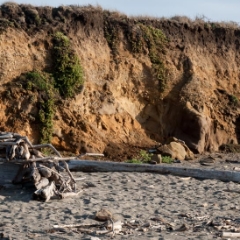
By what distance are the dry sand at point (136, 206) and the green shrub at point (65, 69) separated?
583cm

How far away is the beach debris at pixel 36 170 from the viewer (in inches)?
373

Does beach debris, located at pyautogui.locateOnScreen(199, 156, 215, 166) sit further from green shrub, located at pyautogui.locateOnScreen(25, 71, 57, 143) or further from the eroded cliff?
green shrub, located at pyautogui.locateOnScreen(25, 71, 57, 143)

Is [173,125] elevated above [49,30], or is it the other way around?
[49,30]

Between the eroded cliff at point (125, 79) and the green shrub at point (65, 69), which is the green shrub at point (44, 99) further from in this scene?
the green shrub at point (65, 69)

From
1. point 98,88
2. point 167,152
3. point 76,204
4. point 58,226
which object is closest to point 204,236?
point 58,226

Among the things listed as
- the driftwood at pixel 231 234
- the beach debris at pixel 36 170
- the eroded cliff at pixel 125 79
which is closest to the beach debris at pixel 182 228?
the driftwood at pixel 231 234

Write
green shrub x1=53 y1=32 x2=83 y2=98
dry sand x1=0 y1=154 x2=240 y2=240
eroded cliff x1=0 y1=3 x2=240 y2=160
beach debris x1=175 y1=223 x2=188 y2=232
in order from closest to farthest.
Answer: dry sand x1=0 y1=154 x2=240 y2=240, beach debris x1=175 y1=223 x2=188 y2=232, eroded cliff x1=0 y1=3 x2=240 y2=160, green shrub x1=53 y1=32 x2=83 y2=98

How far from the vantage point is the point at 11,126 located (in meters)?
15.9

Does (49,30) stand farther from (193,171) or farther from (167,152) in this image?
(193,171)

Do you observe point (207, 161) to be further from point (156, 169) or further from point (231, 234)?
point (231, 234)

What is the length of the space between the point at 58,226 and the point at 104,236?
0.67m

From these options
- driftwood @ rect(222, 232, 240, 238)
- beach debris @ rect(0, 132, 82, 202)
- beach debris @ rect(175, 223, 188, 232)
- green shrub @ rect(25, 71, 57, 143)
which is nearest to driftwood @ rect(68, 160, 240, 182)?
beach debris @ rect(0, 132, 82, 202)

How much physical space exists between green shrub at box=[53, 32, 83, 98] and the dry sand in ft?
19.1

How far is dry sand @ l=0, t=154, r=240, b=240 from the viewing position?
7510 millimetres
